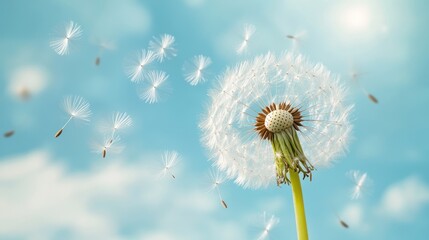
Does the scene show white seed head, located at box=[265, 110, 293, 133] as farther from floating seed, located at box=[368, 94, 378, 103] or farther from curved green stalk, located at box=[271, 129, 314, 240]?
floating seed, located at box=[368, 94, 378, 103]

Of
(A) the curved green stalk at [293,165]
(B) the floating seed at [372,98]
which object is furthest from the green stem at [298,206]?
(B) the floating seed at [372,98]

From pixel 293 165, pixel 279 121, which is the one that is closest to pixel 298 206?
pixel 293 165

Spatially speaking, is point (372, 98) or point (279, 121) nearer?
point (372, 98)

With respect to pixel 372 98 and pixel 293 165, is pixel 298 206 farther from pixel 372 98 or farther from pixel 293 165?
pixel 372 98

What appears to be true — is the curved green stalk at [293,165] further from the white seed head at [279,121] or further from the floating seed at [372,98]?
the floating seed at [372,98]

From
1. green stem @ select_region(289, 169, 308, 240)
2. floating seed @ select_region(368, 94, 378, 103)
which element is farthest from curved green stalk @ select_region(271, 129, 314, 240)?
floating seed @ select_region(368, 94, 378, 103)

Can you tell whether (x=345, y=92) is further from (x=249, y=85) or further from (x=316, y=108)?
(x=249, y=85)

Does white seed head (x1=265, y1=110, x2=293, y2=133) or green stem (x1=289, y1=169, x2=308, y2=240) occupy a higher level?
white seed head (x1=265, y1=110, x2=293, y2=133)
